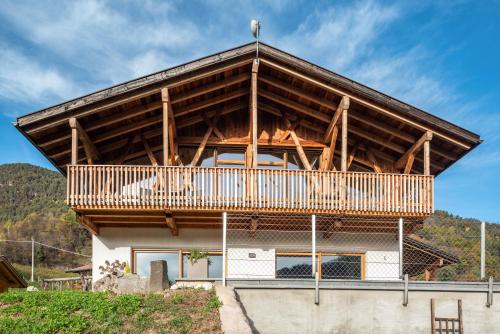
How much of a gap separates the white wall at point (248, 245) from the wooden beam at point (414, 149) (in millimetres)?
2434

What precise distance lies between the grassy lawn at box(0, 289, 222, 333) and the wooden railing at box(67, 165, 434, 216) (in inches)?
129

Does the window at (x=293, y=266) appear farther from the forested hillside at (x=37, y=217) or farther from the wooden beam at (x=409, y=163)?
the forested hillside at (x=37, y=217)

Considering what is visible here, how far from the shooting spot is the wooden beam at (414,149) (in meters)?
14.1

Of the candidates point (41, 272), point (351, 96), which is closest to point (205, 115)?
point (351, 96)

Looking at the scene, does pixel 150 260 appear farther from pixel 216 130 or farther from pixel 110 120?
pixel 216 130

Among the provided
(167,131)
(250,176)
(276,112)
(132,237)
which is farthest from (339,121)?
(132,237)

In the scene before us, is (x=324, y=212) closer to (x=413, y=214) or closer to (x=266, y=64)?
(x=413, y=214)

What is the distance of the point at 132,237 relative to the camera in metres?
14.7

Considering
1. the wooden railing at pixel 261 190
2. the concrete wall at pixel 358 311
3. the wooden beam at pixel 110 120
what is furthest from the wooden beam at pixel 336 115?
the concrete wall at pixel 358 311

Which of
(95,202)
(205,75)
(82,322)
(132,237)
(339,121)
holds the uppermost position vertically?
(205,75)

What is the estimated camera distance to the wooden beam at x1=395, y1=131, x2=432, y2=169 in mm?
14133

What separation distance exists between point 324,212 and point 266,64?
15.2ft

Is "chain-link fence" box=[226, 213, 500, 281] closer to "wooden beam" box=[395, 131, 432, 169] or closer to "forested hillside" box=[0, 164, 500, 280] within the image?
"wooden beam" box=[395, 131, 432, 169]

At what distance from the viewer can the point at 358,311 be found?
1133 centimetres
